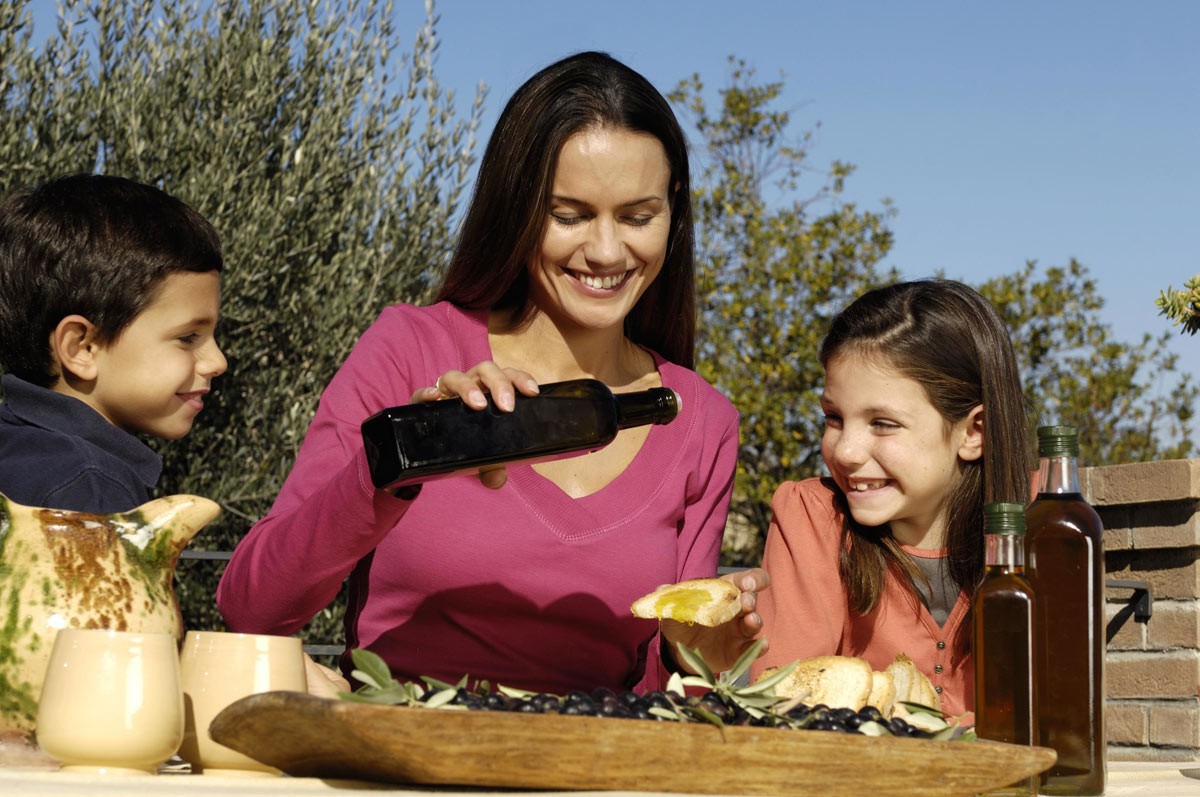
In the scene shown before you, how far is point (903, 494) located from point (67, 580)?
1.66 metres

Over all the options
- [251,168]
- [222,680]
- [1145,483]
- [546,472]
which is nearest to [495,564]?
[546,472]

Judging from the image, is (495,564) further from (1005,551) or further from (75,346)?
(1005,551)

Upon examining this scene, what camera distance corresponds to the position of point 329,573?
176 cm

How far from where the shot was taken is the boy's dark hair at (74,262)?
2.27 meters

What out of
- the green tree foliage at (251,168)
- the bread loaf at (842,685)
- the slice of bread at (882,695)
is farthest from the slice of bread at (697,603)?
the green tree foliage at (251,168)

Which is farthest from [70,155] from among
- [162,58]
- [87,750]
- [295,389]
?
[87,750]

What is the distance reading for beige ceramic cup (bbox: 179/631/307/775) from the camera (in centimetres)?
128

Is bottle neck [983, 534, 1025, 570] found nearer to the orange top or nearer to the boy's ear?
the orange top

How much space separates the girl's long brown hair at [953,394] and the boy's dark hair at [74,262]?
1360mm

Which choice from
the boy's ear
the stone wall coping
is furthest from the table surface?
the stone wall coping

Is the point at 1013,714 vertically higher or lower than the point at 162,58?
lower

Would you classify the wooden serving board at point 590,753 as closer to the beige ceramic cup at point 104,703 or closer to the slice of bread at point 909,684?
the beige ceramic cup at point 104,703

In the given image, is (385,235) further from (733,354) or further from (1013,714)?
(1013,714)

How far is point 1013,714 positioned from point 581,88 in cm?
142
